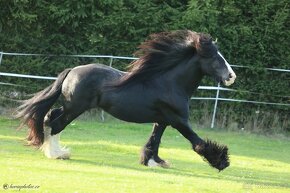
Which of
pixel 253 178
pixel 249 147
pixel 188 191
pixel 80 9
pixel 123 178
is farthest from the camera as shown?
pixel 80 9

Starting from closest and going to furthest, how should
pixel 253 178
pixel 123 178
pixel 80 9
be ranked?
1. pixel 123 178
2. pixel 253 178
3. pixel 80 9

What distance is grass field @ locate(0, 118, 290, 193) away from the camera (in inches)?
367

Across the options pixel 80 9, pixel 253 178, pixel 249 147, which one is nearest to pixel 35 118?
pixel 253 178

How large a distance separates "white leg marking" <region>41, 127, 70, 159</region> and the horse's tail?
0.08 m

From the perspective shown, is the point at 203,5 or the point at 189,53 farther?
the point at 203,5

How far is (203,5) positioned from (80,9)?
3270 millimetres

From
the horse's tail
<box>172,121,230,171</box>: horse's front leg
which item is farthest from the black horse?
<box>172,121,230,171</box>: horse's front leg

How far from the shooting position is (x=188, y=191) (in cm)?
930

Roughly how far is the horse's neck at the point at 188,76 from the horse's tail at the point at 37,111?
182cm

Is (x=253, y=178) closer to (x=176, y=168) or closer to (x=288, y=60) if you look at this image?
(x=176, y=168)

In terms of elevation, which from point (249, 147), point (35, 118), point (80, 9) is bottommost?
point (249, 147)

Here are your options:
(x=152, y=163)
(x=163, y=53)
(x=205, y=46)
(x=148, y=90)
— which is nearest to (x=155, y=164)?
(x=152, y=163)

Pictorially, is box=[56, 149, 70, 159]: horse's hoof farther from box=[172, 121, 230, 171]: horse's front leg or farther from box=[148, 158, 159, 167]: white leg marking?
box=[172, 121, 230, 171]: horse's front leg

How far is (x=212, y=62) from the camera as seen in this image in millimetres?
12086
